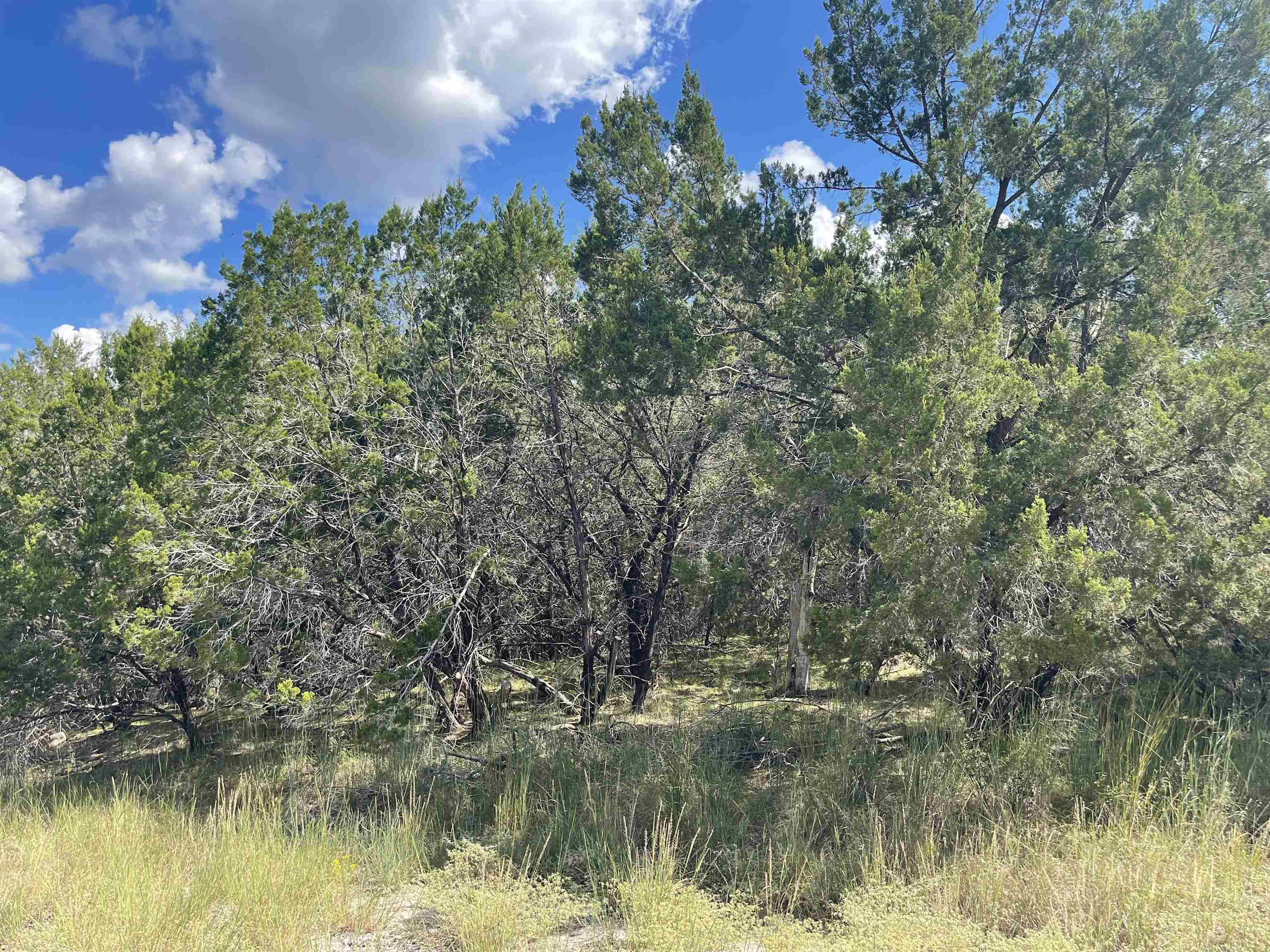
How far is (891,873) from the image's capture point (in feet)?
13.5

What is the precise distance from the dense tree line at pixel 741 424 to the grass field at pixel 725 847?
79 centimetres

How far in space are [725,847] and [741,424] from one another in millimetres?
4500

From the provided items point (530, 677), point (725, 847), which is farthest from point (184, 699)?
point (725, 847)

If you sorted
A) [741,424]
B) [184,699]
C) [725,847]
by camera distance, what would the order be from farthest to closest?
[184,699] → [741,424] → [725,847]

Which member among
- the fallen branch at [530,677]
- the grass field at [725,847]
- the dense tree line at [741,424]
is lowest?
the grass field at [725,847]

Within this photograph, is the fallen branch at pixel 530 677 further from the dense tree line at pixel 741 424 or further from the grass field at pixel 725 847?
the grass field at pixel 725 847

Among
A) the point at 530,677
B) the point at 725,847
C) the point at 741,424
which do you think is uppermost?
the point at 741,424

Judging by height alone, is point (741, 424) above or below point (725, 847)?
above

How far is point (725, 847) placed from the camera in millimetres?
5113

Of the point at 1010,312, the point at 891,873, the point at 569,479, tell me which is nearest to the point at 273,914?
the point at 891,873

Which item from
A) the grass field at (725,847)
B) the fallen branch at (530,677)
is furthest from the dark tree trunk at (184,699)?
the fallen branch at (530,677)

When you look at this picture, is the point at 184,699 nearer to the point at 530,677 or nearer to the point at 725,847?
the point at 530,677

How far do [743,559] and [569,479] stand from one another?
262cm

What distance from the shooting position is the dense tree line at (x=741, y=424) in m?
5.20
